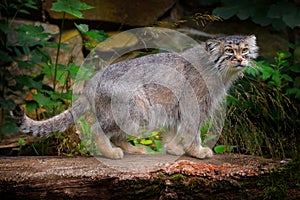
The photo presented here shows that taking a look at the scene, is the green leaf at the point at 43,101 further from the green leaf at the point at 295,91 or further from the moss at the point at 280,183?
the green leaf at the point at 295,91

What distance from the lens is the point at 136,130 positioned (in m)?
3.41

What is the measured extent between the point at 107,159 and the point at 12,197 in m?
0.72

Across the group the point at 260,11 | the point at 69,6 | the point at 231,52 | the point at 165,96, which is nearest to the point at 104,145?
the point at 165,96

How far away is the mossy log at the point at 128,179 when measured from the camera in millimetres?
3021

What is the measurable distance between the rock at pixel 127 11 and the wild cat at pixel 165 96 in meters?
2.28

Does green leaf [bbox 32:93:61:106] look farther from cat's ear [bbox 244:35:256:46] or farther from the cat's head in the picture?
cat's ear [bbox 244:35:256:46]

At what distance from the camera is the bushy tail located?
10.4 feet

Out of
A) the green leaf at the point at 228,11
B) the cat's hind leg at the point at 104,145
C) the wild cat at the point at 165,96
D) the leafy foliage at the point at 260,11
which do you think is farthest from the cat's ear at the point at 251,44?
the green leaf at the point at 228,11

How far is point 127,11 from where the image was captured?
5816 millimetres

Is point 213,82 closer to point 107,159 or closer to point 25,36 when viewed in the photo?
point 107,159

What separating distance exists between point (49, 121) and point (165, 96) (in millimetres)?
887

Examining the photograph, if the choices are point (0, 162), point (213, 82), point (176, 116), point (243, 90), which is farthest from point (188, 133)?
point (0, 162)

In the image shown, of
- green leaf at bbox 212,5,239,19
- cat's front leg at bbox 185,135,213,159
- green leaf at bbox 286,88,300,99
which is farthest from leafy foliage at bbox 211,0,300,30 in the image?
cat's front leg at bbox 185,135,213,159

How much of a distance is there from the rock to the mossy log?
2784 millimetres
